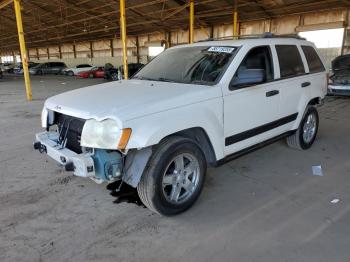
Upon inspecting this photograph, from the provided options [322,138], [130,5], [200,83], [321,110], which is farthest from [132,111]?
[130,5]

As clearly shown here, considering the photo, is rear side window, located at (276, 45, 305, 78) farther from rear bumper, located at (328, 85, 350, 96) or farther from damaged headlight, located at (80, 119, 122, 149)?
rear bumper, located at (328, 85, 350, 96)

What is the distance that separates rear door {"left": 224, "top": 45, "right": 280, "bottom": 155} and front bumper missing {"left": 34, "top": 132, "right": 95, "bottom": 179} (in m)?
1.54

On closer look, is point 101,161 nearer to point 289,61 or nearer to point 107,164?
point 107,164

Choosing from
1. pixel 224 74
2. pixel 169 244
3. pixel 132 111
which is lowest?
pixel 169 244

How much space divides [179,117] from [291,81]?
7.24ft

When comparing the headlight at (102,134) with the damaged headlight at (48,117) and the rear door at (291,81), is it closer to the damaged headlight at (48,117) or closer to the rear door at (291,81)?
the damaged headlight at (48,117)

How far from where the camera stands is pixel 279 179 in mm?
3822

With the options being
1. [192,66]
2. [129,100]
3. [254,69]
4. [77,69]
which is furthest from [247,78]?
[77,69]

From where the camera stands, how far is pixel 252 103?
3.50m

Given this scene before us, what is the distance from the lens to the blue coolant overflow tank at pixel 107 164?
8.62 ft

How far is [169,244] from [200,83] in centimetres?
175

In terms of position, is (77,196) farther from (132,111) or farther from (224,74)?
(224,74)

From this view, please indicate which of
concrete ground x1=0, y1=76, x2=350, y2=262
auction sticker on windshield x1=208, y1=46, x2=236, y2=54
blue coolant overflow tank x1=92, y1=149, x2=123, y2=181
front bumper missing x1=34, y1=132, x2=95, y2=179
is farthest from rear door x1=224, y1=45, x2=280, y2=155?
front bumper missing x1=34, y1=132, x2=95, y2=179

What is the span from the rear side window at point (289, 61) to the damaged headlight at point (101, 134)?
2.62 metres
